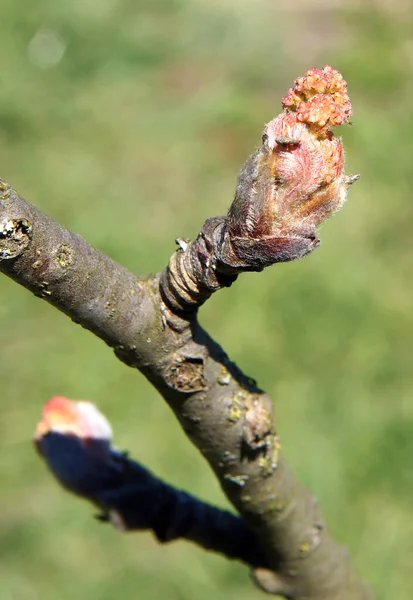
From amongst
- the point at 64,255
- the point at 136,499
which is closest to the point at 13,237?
the point at 64,255

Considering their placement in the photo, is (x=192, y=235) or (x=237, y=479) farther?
(x=192, y=235)

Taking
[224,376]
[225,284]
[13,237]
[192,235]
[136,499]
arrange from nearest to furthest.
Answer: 1. [13,237]
2. [225,284]
3. [224,376]
4. [136,499]
5. [192,235]

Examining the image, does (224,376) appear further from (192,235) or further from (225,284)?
(192,235)

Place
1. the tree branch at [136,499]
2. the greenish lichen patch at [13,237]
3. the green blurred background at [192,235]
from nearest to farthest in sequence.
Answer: the greenish lichen patch at [13,237] → the tree branch at [136,499] → the green blurred background at [192,235]

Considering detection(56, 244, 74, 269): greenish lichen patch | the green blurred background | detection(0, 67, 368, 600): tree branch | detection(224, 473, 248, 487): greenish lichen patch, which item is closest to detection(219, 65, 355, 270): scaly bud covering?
detection(0, 67, 368, 600): tree branch

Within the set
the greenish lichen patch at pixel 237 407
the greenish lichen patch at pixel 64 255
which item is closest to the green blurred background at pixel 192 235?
the greenish lichen patch at pixel 237 407

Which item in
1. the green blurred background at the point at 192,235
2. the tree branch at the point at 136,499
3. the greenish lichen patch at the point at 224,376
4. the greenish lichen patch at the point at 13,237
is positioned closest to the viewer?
the greenish lichen patch at the point at 13,237

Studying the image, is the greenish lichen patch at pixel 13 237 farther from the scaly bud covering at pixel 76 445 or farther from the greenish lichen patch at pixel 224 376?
the scaly bud covering at pixel 76 445

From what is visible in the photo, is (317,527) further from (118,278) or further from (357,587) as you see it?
(118,278)
